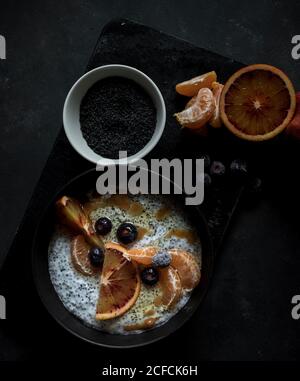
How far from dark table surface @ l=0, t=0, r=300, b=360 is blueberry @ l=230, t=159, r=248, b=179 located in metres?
0.23

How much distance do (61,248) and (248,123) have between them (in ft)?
3.67

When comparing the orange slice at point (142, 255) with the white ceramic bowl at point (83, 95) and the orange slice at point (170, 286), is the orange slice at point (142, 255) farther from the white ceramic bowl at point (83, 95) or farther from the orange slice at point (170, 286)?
the white ceramic bowl at point (83, 95)

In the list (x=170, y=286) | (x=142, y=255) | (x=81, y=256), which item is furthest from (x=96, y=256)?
(x=170, y=286)

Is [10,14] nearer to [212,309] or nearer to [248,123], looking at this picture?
[248,123]

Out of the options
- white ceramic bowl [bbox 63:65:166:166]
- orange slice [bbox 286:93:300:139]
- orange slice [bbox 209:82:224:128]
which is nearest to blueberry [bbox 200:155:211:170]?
orange slice [bbox 209:82:224:128]

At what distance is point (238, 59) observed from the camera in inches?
127

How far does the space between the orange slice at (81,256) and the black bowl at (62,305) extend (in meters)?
0.14

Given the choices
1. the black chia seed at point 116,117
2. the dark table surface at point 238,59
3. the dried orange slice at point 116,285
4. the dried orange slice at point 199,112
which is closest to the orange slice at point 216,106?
the dried orange slice at point 199,112

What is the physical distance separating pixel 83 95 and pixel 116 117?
21 cm

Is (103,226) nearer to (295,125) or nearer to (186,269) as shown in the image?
(186,269)

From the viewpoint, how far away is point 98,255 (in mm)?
2719

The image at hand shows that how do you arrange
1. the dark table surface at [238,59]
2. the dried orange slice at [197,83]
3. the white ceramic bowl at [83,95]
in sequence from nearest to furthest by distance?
the white ceramic bowl at [83,95], the dried orange slice at [197,83], the dark table surface at [238,59]

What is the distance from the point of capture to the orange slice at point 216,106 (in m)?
2.85

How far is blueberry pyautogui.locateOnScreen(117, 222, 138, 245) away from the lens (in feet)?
9.03
